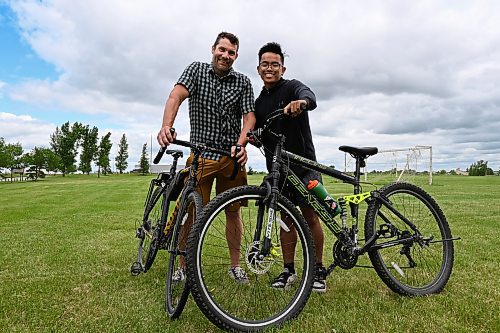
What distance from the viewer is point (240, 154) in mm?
3613

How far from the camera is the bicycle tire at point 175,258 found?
3.09 metres

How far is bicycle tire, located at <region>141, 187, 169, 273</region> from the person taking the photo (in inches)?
154

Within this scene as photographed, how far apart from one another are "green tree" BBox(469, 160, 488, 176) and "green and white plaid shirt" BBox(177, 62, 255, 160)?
76.4m

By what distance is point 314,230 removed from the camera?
4.09 m

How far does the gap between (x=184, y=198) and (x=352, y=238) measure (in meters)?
1.51

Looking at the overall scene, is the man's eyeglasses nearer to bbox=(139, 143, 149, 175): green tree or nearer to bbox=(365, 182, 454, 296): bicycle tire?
bbox=(365, 182, 454, 296): bicycle tire

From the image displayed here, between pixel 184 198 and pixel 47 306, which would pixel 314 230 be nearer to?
pixel 184 198

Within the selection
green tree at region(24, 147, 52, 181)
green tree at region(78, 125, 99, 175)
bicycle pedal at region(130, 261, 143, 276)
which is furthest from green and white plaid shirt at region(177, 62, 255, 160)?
green tree at region(78, 125, 99, 175)

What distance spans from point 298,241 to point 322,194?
539 millimetres

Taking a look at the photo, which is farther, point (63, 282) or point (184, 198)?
point (63, 282)

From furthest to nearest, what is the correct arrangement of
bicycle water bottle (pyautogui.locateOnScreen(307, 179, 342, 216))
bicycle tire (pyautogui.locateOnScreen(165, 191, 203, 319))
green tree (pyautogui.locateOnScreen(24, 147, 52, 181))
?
green tree (pyautogui.locateOnScreen(24, 147, 52, 181)) → bicycle water bottle (pyautogui.locateOnScreen(307, 179, 342, 216)) → bicycle tire (pyautogui.locateOnScreen(165, 191, 203, 319))

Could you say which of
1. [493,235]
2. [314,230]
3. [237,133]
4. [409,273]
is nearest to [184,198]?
[237,133]

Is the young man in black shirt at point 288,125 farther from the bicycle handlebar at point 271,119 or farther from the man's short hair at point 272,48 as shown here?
the bicycle handlebar at point 271,119

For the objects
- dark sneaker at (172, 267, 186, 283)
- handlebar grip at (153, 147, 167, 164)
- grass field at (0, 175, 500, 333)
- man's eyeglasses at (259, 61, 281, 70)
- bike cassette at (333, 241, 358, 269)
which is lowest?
grass field at (0, 175, 500, 333)
